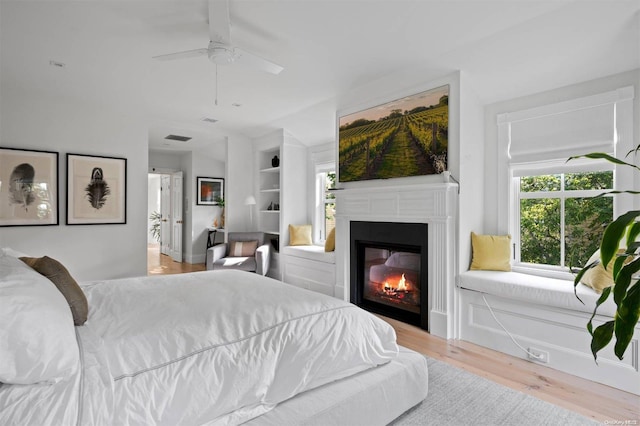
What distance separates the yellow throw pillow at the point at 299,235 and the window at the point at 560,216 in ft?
9.79

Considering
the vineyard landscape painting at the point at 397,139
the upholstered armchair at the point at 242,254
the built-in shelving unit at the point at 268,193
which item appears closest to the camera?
the vineyard landscape painting at the point at 397,139

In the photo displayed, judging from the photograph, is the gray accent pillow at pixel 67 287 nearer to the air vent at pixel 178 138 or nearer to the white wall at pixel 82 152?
the white wall at pixel 82 152

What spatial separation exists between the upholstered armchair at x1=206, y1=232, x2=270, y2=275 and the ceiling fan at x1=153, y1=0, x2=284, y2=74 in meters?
3.15

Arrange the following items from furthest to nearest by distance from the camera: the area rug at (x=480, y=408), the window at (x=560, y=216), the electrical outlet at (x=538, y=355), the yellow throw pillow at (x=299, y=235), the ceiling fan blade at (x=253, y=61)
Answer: the yellow throw pillow at (x=299, y=235), the window at (x=560, y=216), the electrical outlet at (x=538, y=355), the ceiling fan blade at (x=253, y=61), the area rug at (x=480, y=408)

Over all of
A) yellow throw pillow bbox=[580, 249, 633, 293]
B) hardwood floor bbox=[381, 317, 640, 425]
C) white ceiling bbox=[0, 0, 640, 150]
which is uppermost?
white ceiling bbox=[0, 0, 640, 150]

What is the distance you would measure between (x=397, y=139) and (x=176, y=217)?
19.1 feet

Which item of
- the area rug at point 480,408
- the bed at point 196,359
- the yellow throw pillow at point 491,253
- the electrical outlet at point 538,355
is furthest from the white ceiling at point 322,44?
the area rug at point 480,408

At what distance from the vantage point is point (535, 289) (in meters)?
2.62

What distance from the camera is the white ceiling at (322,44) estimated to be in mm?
2363

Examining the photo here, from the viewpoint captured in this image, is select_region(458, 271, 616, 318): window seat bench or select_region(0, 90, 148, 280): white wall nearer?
select_region(458, 271, 616, 318): window seat bench

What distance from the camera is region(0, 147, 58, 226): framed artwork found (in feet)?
12.8

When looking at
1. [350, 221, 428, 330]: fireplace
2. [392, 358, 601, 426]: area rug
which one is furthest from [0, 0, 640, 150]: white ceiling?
[392, 358, 601, 426]: area rug

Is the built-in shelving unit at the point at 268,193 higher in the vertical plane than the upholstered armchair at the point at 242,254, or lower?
higher

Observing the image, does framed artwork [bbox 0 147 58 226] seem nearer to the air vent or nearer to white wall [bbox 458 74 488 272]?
the air vent
